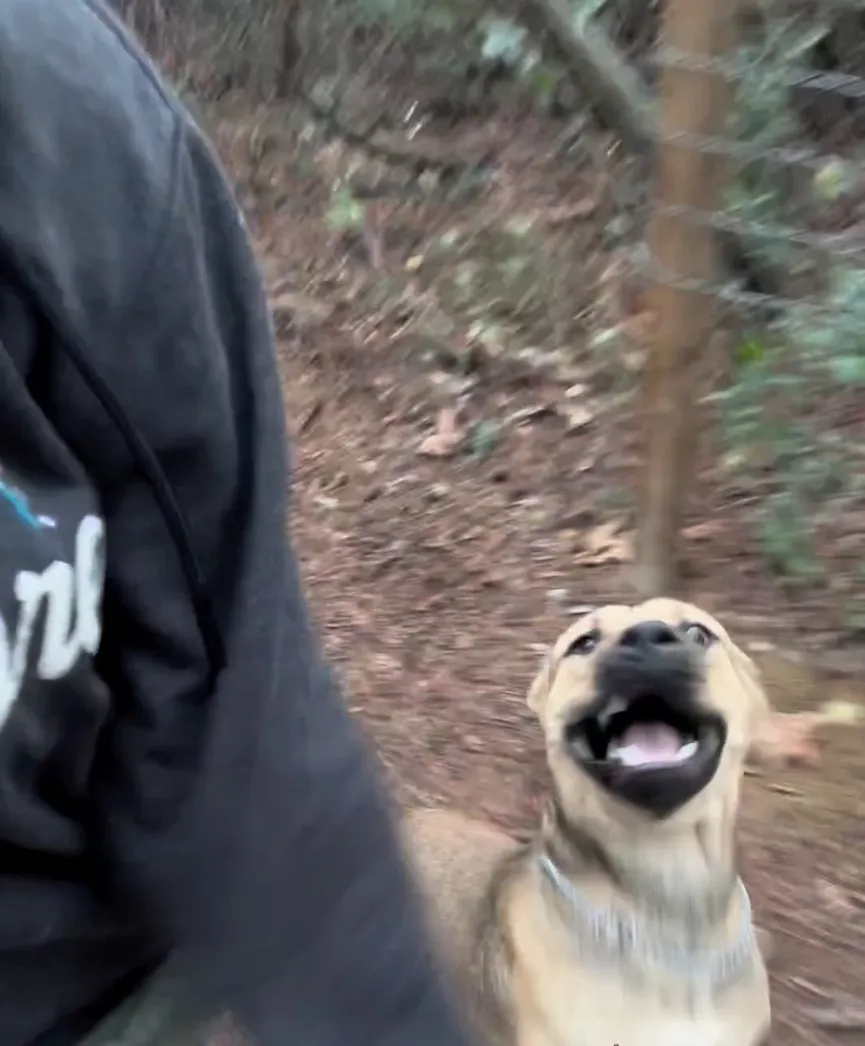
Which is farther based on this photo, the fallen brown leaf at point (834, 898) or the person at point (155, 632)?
the fallen brown leaf at point (834, 898)

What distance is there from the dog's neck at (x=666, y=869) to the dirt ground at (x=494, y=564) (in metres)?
0.26

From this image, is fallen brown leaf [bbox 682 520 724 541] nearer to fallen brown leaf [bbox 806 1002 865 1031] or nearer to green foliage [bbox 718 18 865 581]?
green foliage [bbox 718 18 865 581]

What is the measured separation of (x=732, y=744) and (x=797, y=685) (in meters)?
0.74

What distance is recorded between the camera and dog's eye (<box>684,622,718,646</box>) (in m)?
2.14

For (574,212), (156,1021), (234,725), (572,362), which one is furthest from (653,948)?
(574,212)

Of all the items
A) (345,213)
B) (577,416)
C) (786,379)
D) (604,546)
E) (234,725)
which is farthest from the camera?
(345,213)

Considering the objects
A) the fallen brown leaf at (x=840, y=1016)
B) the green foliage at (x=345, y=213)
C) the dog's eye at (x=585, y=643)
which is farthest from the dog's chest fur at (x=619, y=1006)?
the green foliage at (x=345, y=213)

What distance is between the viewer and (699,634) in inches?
85.2

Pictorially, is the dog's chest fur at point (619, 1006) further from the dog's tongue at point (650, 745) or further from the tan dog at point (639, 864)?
the dog's tongue at point (650, 745)

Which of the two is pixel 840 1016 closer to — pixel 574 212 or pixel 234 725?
pixel 234 725

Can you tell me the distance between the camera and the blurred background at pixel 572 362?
258 cm

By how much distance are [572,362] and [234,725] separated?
10.6 feet

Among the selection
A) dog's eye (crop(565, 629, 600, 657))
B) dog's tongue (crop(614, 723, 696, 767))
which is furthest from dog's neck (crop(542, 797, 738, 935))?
dog's eye (crop(565, 629, 600, 657))

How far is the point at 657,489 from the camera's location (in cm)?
287
